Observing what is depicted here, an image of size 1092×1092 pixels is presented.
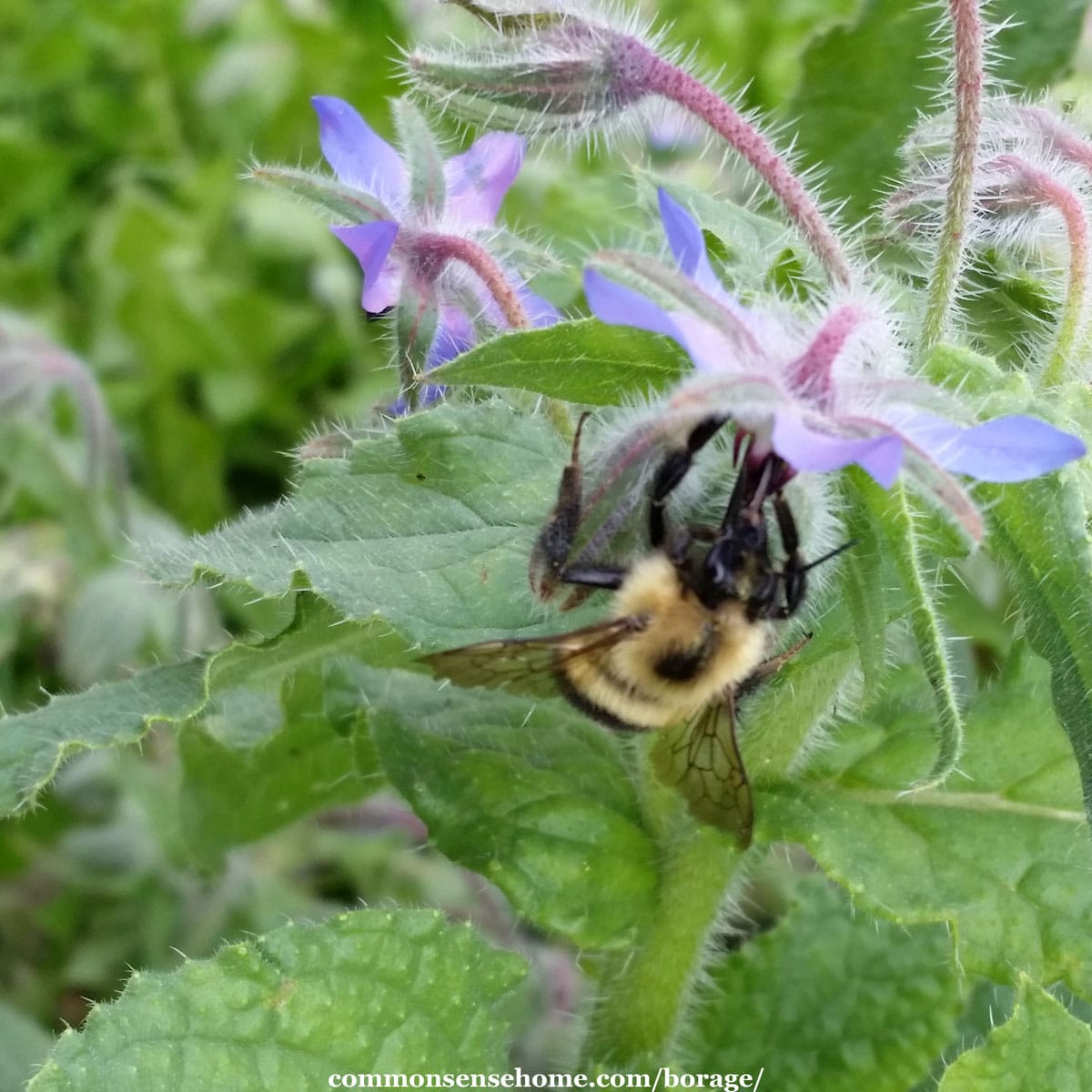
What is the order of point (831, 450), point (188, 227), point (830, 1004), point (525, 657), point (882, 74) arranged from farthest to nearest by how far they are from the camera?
point (188, 227)
point (882, 74)
point (830, 1004)
point (525, 657)
point (831, 450)

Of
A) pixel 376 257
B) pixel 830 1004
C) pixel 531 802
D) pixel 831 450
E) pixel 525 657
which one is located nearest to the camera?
pixel 831 450

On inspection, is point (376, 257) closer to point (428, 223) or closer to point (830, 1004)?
point (428, 223)

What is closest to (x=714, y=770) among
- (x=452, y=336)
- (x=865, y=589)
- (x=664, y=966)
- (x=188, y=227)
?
(x=865, y=589)

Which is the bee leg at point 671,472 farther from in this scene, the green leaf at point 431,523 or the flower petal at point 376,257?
the flower petal at point 376,257

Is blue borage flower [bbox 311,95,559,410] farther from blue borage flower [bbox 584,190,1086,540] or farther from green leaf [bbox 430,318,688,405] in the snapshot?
blue borage flower [bbox 584,190,1086,540]

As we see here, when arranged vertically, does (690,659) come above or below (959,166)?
below

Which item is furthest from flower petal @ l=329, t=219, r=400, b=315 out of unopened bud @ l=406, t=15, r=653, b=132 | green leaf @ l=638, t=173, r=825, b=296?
green leaf @ l=638, t=173, r=825, b=296

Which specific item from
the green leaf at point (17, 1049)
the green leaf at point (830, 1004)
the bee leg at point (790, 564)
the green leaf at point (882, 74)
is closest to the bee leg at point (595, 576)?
the bee leg at point (790, 564)
